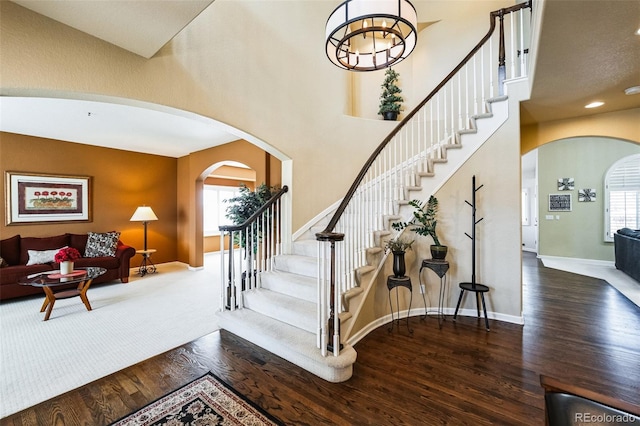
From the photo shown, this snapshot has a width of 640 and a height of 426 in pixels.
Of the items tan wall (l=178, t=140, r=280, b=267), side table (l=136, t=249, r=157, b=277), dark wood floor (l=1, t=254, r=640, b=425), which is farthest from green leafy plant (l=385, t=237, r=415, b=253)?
side table (l=136, t=249, r=157, b=277)

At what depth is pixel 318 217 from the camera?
4.29m

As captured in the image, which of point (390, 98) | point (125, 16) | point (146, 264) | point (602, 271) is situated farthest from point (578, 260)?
point (146, 264)

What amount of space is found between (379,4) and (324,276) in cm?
219

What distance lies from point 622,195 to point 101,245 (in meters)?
11.7

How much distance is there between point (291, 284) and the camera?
3.20 meters

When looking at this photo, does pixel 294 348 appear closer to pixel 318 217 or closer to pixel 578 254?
pixel 318 217

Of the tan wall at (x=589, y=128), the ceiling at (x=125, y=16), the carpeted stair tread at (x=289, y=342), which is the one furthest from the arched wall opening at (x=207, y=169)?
the tan wall at (x=589, y=128)

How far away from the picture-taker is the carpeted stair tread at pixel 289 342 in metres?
2.25

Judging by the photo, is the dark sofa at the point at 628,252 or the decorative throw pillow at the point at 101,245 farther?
the decorative throw pillow at the point at 101,245

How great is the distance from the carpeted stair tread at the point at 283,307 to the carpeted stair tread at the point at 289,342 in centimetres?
6

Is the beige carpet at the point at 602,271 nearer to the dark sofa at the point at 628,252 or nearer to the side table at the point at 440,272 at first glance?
the dark sofa at the point at 628,252

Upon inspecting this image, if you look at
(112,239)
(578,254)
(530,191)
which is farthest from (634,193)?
(112,239)

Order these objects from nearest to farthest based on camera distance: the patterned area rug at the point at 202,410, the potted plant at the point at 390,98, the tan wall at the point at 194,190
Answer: the patterned area rug at the point at 202,410
the potted plant at the point at 390,98
the tan wall at the point at 194,190

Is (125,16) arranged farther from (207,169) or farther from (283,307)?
(207,169)
